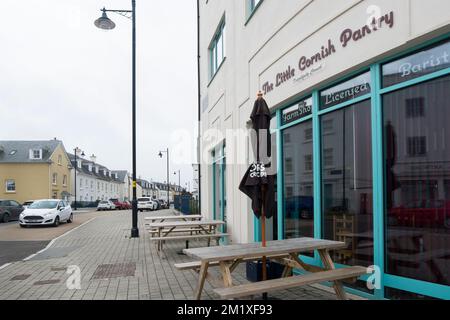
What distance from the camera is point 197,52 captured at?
17.2 m

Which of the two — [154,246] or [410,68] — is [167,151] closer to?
[154,246]

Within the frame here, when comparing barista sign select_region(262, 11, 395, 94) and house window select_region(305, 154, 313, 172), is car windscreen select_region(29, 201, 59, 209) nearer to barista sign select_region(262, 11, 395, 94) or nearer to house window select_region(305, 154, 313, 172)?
barista sign select_region(262, 11, 395, 94)

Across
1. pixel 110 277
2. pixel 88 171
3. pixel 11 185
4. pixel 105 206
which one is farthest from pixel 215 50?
pixel 88 171

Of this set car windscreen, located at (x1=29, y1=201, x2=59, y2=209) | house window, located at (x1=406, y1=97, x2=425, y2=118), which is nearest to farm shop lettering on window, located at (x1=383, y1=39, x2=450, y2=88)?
house window, located at (x1=406, y1=97, x2=425, y2=118)

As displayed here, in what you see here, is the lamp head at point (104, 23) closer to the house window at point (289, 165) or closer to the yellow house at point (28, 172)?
the house window at point (289, 165)

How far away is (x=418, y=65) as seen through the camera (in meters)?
4.41

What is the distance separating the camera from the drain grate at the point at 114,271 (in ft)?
23.5

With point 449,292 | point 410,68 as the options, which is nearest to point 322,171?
point 410,68

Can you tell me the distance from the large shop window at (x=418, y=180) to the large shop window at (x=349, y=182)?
37 cm

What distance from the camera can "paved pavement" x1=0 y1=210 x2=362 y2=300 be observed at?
572 centimetres

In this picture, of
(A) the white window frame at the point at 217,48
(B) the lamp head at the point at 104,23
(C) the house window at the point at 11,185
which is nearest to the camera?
(A) the white window frame at the point at 217,48

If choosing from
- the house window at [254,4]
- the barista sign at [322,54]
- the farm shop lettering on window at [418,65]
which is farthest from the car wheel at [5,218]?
the farm shop lettering on window at [418,65]

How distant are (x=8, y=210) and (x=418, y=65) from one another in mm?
25834

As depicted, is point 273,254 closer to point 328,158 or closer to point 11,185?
point 328,158
